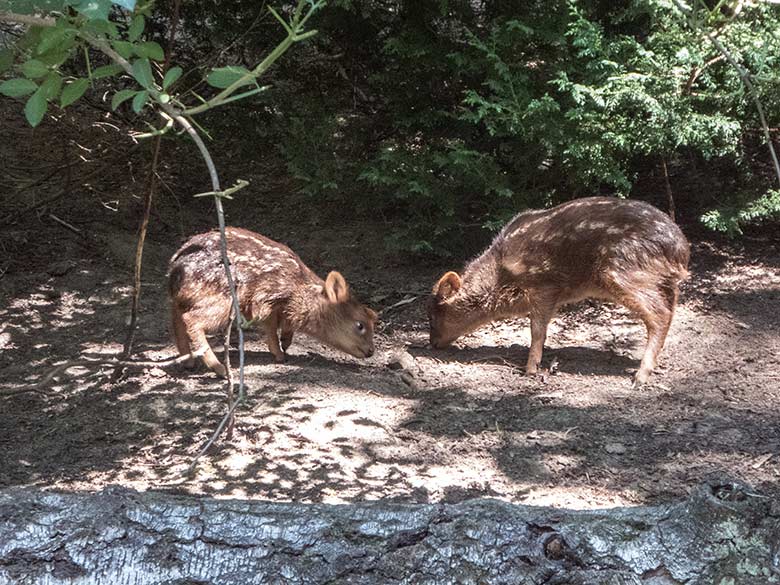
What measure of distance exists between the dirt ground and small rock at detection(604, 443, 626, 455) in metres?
0.02

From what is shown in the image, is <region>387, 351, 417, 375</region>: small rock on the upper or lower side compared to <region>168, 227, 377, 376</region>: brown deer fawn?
lower

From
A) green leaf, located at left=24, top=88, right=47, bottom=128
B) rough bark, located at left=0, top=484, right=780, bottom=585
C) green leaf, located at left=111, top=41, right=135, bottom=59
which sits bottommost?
rough bark, located at left=0, top=484, right=780, bottom=585

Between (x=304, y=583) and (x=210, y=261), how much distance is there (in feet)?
17.7

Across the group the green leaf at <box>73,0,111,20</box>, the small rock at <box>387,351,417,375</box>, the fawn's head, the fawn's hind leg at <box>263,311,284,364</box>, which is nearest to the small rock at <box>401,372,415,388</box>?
the small rock at <box>387,351,417,375</box>

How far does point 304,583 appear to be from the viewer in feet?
8.21

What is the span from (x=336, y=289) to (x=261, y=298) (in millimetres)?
721

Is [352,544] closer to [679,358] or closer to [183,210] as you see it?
[679,358]

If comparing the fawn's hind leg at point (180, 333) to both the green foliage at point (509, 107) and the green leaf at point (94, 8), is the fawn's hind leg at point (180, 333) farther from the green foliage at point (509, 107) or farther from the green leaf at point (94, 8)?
the green leaf at point (94, 8)

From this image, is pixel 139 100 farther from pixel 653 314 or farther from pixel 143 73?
pixel 653 314

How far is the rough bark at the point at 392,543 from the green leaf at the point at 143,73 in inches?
59.0

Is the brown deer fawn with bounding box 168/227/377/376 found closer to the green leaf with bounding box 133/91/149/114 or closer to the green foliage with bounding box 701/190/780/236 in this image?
the green foliage with bounding box 701/190/780/236

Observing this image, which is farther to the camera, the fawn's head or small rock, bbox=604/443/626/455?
the fawn's head

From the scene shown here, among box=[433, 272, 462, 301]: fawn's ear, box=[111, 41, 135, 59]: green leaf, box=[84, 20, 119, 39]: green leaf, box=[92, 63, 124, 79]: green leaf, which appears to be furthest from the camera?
box=[433, 272, 462, 301]: fawn's ear

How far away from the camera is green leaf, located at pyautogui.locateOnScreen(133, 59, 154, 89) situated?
325 cm
